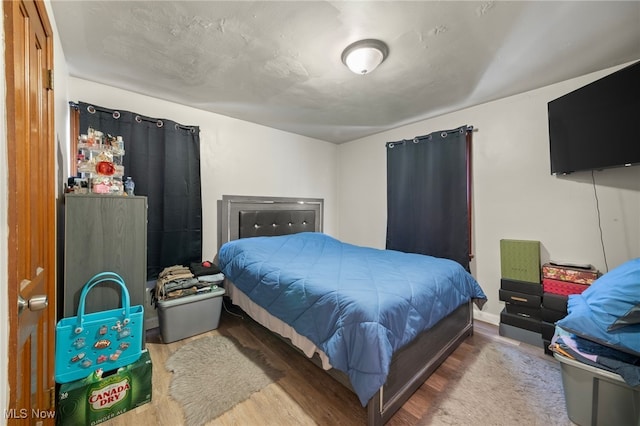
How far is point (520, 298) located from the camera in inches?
93.4

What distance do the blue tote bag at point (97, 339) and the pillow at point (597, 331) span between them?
2.74 m

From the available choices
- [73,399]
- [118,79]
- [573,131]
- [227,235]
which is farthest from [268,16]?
[573,131]

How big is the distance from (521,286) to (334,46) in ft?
8.95

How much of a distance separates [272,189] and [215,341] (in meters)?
2.06

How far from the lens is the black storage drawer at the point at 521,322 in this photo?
2.27 metres

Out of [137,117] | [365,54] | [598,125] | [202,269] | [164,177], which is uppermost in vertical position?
[365,54]

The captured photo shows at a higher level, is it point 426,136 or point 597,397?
point 426,136

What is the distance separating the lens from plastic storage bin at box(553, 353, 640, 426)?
130 centimetres

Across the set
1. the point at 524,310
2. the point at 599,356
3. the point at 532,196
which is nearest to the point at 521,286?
the point at 524,310

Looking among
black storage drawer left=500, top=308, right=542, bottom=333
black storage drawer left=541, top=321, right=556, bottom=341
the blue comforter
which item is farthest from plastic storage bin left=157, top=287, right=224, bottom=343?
black storage drawer left=541, top=321, right=556, bottom=341

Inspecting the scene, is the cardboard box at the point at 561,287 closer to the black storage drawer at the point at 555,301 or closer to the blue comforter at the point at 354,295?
the black storage drawer at the point at 555,301

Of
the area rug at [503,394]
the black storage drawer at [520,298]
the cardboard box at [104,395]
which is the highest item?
the black storage drawer at [520,298]

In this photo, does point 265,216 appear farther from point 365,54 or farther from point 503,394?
point 503,394

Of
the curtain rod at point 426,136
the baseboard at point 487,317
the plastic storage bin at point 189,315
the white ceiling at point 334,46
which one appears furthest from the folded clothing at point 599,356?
the plastic storage bin at point 189,315
